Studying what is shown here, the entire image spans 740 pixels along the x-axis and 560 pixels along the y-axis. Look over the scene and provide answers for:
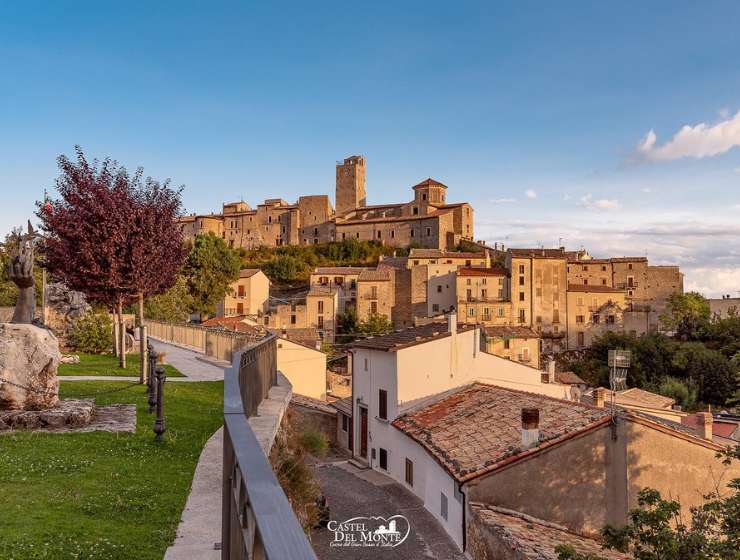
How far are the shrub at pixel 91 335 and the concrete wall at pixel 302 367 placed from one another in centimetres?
1020

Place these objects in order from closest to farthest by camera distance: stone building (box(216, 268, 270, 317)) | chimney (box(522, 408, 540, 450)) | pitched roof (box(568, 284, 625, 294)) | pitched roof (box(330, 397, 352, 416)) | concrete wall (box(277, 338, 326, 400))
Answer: chimney (box(522, 408, 540, 450)), pitched roof (box(330, 397, 352, 416)), concrete wall (box(277, 338, 326, 400)), pitched roof (box(568, 284, 625, 294)), stone building (box(216, 268, 270, 317))

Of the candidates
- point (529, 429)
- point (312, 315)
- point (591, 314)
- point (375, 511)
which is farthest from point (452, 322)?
point (591, 314)

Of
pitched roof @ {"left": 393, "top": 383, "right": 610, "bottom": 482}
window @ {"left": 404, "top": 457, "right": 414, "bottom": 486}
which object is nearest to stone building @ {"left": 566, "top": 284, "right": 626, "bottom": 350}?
pitched roof @ {"left": 393, "top": 383, "right": 610, "bottom": 482}

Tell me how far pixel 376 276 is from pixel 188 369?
60655mm

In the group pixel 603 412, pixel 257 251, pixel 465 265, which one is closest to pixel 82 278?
pixel 603 412

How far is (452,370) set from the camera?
24.6 meters

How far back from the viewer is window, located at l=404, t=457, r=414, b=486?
21188 mm

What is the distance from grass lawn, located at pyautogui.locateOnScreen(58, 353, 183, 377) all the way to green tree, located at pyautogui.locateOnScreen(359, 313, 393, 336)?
51501 mm

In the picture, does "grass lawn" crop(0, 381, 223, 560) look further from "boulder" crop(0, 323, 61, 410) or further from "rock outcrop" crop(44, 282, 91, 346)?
"rock outcrop" crop(44, 282, 91, 346)

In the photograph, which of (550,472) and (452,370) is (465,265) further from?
(550,472)

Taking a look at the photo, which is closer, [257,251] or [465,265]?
[465,265]

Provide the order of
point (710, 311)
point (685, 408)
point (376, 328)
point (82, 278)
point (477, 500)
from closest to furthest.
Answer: point (477, 500), point (82, 278), point (685, 408), point (376, 328), point (710, 311)

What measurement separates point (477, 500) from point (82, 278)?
37.6 ft

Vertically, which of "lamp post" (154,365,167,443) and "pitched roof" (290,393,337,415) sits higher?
"lamp post" (154,365,167,443)
